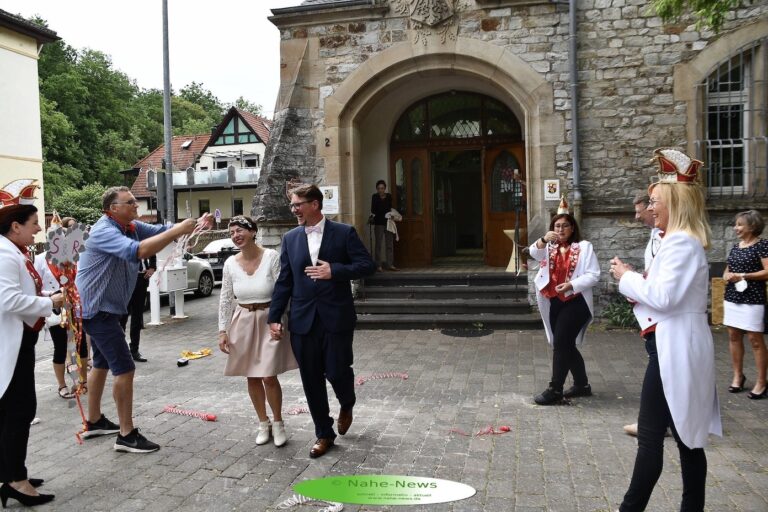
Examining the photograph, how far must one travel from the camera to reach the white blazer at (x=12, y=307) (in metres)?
3.75

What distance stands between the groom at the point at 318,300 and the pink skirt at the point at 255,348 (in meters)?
0.15

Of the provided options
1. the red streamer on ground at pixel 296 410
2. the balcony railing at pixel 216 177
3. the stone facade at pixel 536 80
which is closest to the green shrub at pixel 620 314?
the stone facade at pixel 536 80

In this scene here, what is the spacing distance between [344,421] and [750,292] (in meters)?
3.92

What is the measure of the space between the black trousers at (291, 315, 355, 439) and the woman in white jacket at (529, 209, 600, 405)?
2124 millimetres

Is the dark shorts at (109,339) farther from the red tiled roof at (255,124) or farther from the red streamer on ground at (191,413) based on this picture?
the red tiled roof at (255,124)

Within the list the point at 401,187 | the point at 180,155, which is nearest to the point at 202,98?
the point at 180,155

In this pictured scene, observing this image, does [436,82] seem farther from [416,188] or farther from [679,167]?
[679,167]

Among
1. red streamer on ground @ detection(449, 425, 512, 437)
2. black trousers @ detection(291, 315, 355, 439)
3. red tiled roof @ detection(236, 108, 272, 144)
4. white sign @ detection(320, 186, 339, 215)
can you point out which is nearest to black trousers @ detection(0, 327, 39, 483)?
black trousers @ detection(291, 315, 355, 439)

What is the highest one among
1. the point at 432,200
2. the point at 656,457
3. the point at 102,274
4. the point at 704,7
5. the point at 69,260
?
the point at 704,7

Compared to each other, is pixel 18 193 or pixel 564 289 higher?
pixel 18 193

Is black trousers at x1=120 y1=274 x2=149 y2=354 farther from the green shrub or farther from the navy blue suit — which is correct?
the green shrub

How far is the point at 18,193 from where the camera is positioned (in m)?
4.52

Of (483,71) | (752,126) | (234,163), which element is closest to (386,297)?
(483,71)

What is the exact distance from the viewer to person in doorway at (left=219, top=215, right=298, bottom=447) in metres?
4.73
